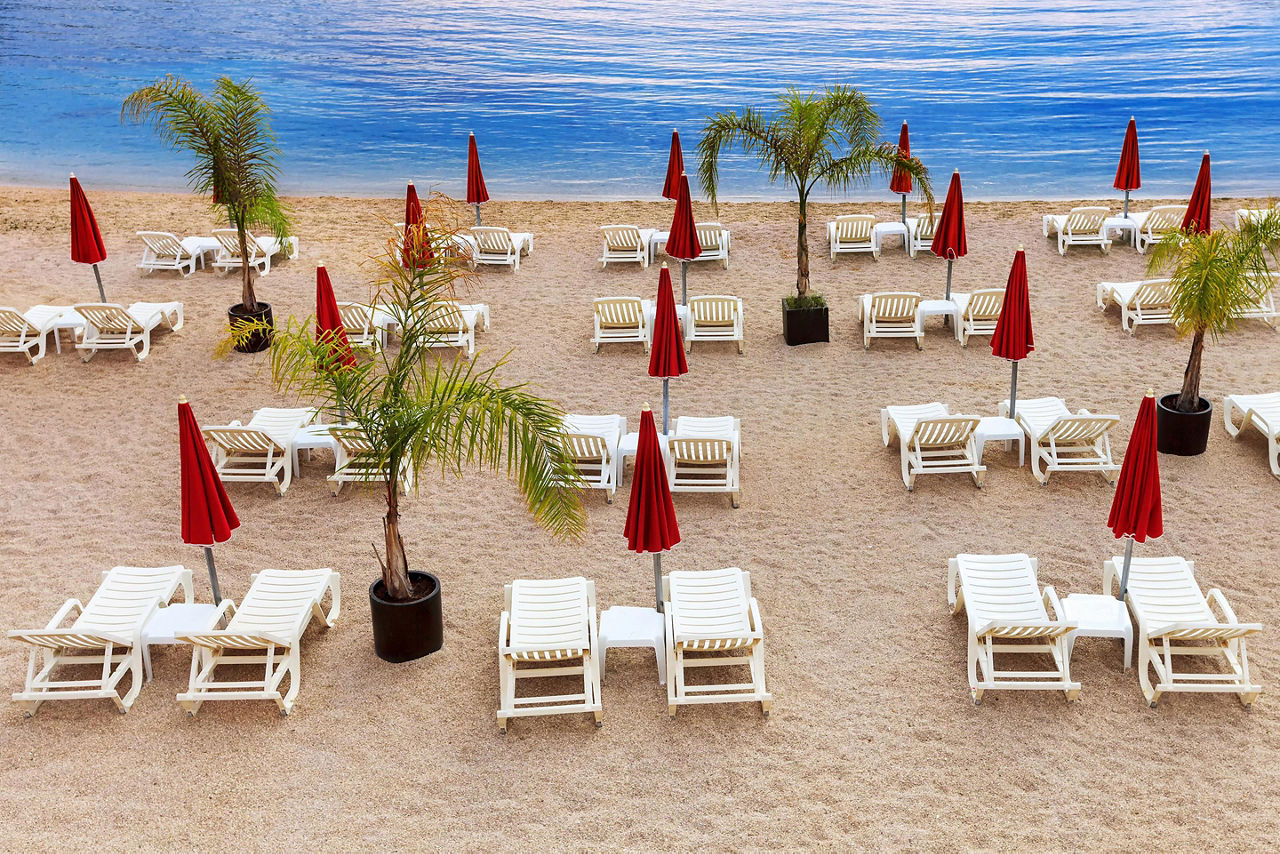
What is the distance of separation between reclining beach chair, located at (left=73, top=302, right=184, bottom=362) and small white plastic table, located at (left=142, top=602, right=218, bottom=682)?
21.0 feet

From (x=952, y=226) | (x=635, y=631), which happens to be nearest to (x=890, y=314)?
(x=952, y=226)

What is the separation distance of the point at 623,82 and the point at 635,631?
37059mm

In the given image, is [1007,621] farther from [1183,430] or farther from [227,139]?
[227,139]

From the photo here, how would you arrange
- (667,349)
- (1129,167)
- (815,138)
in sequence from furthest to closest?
(1129,167), (815,138), (667,349)

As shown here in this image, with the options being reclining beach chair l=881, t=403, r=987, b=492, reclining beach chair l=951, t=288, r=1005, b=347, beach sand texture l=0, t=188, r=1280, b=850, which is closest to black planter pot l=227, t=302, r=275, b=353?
beach sand texture l=0, t=188, r=1280, b=850

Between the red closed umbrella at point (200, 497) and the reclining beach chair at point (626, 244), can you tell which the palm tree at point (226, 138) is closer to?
the reclining beach chair at point (626, 244)

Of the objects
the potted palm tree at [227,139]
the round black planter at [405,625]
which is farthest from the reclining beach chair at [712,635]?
the potted palm tree at [227,139]

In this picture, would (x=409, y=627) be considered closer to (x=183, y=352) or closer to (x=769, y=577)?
(x=769, y=577)

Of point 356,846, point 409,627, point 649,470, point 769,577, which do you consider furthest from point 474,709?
point 769,577

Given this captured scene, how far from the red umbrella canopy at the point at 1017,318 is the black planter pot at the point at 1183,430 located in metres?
1.55

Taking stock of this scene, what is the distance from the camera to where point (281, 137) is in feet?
114

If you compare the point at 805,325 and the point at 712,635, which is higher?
the point at 805,325

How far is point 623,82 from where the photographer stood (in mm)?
42531

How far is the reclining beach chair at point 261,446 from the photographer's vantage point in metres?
11.1
